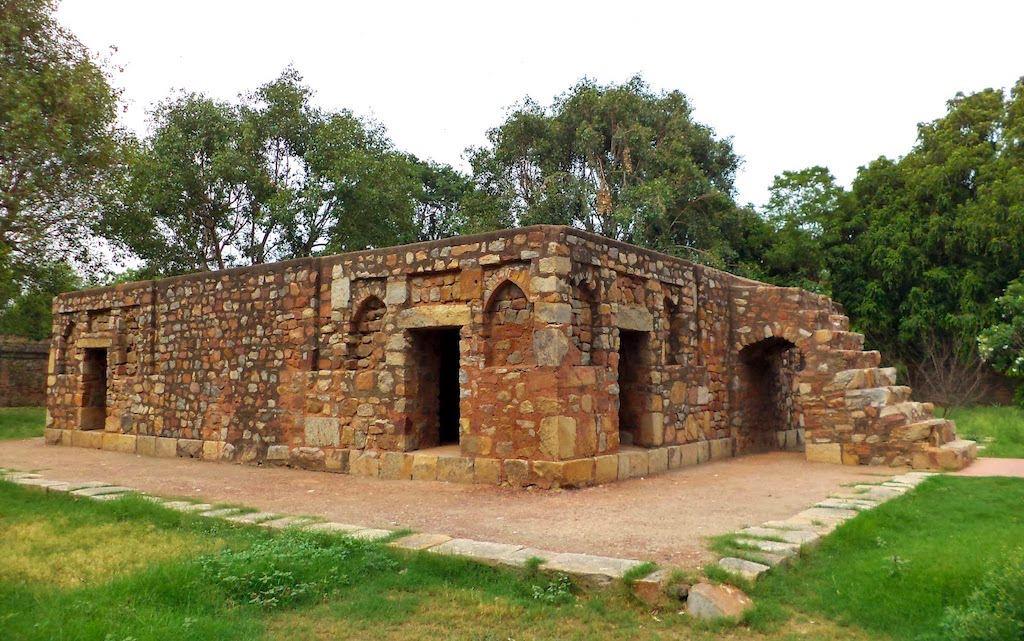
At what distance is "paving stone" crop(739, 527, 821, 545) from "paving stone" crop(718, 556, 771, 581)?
25.5 inches

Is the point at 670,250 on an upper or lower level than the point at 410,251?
upper

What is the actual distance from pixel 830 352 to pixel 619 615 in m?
7.81

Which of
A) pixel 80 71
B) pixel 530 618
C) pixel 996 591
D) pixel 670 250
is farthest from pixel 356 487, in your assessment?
pixel 670 250

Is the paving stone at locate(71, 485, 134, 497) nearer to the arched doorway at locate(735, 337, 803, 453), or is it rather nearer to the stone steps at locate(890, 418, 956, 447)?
the arched doorway at locate(735, 337, 803, 453)

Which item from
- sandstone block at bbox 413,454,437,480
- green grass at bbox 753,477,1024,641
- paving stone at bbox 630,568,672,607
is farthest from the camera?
sandstone block at bbox 413,454,437,480

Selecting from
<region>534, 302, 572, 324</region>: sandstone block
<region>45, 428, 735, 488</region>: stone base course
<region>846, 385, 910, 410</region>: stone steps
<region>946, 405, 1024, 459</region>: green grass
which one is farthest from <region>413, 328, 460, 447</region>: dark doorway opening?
<region>946, 405, 1024, 459</region>: green grass

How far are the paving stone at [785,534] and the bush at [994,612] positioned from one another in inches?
56.5

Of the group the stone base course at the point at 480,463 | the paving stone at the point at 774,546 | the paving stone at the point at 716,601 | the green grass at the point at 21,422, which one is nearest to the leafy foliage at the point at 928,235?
the stone base course at the point at 480,463

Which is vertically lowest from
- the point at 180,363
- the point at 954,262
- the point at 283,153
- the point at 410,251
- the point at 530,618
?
the point at 530,618

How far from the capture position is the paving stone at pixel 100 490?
7.35m

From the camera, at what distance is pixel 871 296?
20.1 metres

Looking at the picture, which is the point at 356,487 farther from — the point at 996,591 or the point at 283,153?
the point at 283,153

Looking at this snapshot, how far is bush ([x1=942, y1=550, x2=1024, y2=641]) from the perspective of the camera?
3.07m

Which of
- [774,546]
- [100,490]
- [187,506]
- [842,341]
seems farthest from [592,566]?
[842,341]
